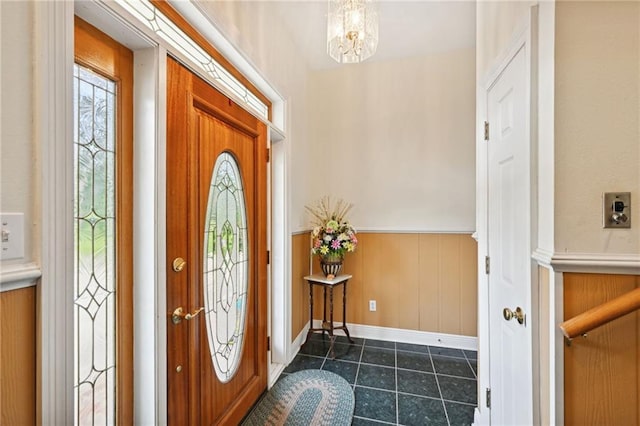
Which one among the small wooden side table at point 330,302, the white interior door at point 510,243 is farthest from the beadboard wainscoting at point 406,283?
the white interior door at point 510,243

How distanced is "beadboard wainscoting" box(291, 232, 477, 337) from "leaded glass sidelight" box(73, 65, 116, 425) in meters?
1.74

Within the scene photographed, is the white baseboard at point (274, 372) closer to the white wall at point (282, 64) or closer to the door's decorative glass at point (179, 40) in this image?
the white wall at point (282, 64)

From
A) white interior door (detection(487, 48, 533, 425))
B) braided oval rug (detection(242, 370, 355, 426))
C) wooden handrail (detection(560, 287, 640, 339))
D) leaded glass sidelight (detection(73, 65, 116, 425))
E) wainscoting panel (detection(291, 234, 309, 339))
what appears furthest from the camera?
wainscoting panel (detection(291, 234, 309, 339))

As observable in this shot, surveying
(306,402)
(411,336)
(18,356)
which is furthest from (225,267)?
(411,336)

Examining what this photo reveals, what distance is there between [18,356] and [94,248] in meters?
0.38

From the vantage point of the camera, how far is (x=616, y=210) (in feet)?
2.74

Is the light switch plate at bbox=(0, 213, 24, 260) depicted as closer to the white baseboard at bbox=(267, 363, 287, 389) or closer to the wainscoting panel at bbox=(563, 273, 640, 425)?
the wainscoting panel at bbox=(563, 273, 640, 425)

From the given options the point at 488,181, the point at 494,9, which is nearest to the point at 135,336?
the point at 488,181

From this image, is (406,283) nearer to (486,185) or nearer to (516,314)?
(486,185)

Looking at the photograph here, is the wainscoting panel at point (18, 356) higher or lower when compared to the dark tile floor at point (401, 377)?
higher

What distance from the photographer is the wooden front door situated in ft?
4.12

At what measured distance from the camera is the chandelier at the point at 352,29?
5.32 feet

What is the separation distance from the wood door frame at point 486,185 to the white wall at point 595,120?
11 centimetres

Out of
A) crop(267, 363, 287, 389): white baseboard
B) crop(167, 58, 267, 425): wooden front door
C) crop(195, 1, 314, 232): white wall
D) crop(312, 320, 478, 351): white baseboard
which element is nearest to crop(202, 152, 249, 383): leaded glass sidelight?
crop(167, 58, 267, 425): wooden front door
